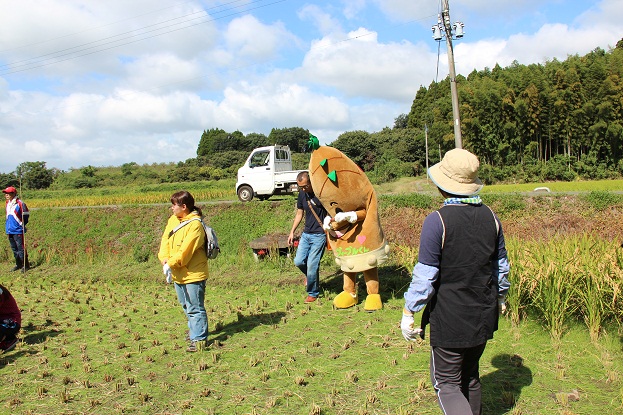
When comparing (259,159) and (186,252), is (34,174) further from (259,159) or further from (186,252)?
(186,252)

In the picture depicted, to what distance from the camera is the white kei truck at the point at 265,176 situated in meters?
15.5

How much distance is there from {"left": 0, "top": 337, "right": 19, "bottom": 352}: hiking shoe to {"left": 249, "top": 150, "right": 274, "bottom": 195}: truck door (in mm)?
10833

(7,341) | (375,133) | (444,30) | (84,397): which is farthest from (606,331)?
(375,133)

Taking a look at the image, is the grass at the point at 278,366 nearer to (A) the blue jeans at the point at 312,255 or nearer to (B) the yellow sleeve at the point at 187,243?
(A) the blue jeans at the point at 312,255

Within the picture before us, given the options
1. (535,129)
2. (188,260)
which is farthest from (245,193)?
(535,129)

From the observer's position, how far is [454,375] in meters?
2.74

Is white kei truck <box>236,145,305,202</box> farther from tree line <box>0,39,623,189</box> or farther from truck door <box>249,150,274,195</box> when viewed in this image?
tree line <box>0,39,623,189</box>

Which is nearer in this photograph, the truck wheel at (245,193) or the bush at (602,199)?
the bush at (602,199)

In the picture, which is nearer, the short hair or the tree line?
the short hair

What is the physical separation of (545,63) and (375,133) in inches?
733

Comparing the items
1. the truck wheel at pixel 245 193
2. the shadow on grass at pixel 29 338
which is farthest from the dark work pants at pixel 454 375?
the truck wheel at pixel 245 193

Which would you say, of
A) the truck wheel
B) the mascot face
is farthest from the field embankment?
the truck wheel

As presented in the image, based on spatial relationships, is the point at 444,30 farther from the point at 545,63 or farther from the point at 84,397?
the point at 545,63

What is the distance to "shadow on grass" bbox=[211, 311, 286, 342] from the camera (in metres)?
5.49
